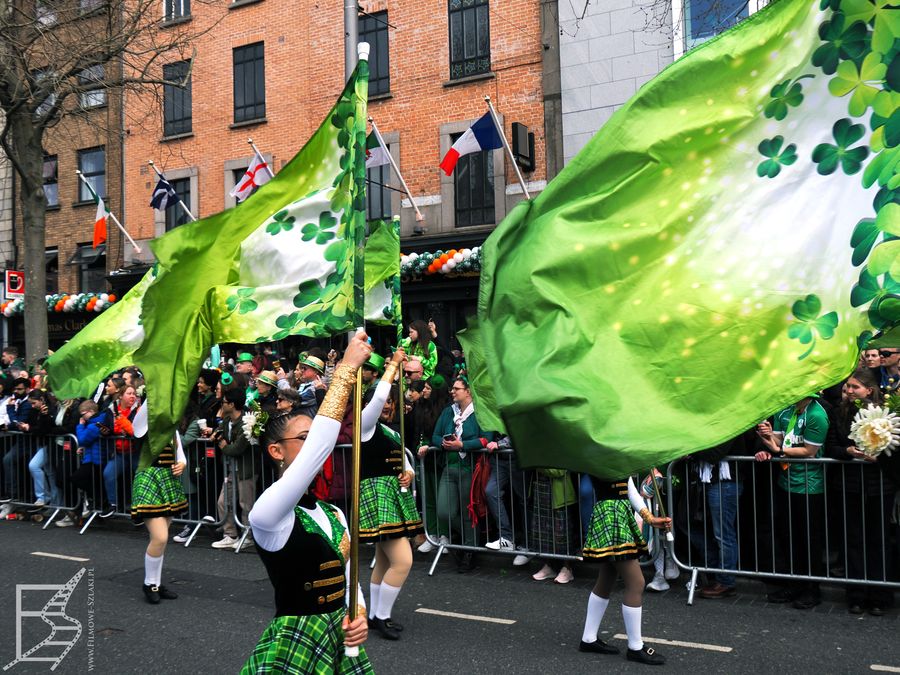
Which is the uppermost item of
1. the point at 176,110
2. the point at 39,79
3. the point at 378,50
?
the point at 378,50

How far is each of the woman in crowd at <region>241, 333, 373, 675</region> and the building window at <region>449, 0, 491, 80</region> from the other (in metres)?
17.2

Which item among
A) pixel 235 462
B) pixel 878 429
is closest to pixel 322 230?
pixel 878 429

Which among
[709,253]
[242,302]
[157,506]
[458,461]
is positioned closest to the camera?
[709,253]

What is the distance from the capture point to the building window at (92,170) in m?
26.5

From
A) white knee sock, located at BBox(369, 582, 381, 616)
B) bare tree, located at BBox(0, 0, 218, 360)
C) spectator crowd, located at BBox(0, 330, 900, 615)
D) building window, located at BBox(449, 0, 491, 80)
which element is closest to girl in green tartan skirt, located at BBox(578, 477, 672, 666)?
spectator crowd, located at BBox(0, 330, 900, 615)

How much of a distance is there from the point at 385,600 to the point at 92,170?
22.9 m

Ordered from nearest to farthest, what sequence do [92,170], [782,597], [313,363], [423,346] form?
[782,597]
[313,363]
[423,346]
[92,170]

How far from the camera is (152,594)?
8117 millimetres

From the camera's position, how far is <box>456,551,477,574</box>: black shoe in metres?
9.36

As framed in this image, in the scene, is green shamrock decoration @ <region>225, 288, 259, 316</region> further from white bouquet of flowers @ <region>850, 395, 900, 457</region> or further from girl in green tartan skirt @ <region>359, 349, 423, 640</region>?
white bouquet of flowers @ <region>850, 395, 900, 457</region>

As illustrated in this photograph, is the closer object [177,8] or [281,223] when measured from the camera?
[281,223]

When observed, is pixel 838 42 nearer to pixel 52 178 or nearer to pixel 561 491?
pixel 561 491

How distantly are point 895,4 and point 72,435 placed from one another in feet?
37.2

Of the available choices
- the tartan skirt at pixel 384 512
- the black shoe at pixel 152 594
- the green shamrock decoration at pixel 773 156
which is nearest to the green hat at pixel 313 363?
the black shoe at pixel 152 594
